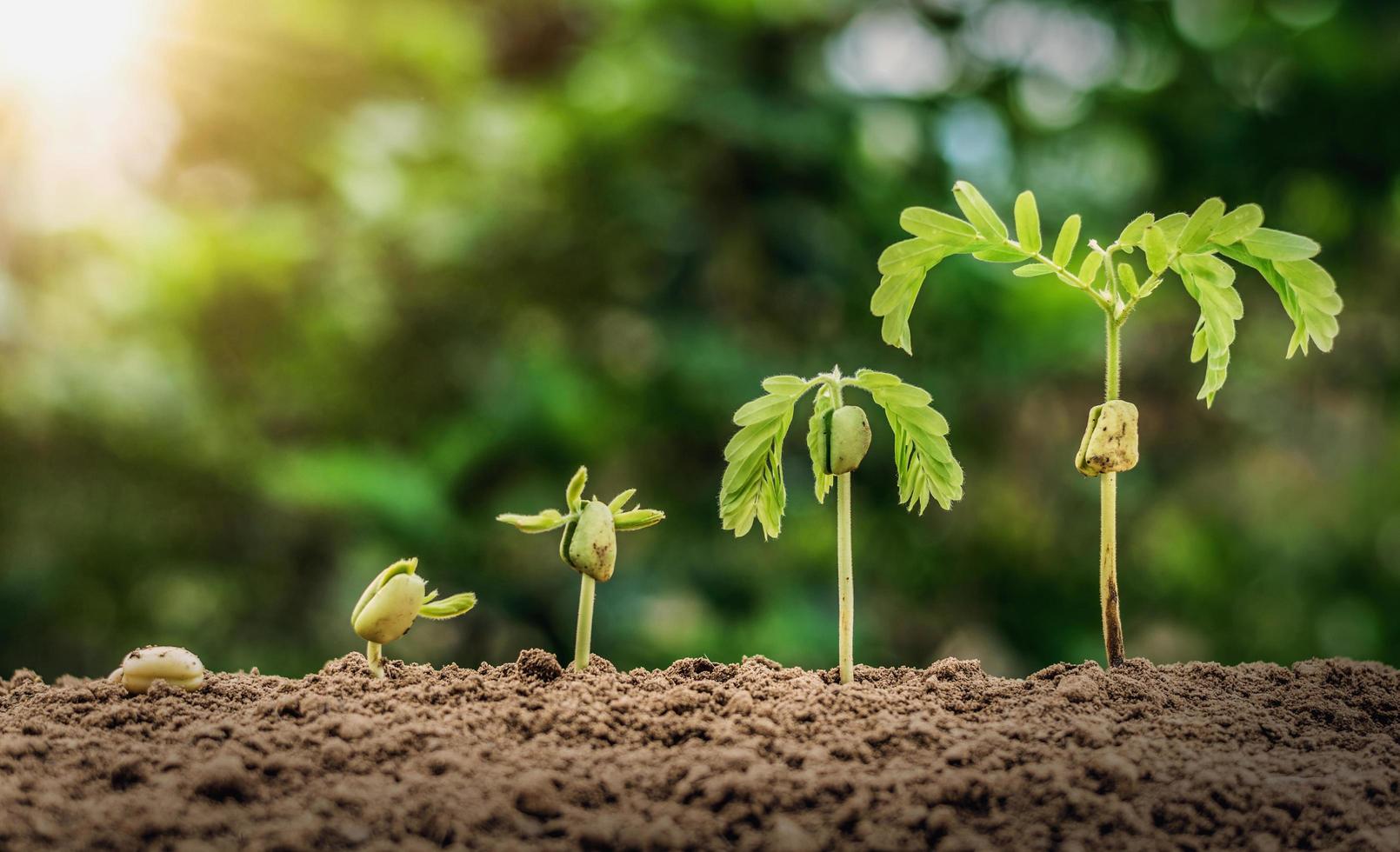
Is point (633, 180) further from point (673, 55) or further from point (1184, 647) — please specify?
point (1184, 647)

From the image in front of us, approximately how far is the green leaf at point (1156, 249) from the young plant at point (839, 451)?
0.80 feet

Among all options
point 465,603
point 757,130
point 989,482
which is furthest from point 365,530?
point 465,603

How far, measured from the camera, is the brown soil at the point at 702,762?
816 mm

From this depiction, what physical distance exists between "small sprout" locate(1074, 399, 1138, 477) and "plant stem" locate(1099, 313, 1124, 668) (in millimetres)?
16

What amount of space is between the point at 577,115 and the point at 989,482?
195cm

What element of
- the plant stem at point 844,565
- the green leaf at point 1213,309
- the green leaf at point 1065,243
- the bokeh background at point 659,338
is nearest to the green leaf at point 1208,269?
the green leaf at point 1213,309

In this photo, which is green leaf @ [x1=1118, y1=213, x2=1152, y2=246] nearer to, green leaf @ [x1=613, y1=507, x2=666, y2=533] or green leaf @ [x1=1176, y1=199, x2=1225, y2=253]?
green leaf @ [x1=1176, y1=199, x2=1225, y2=253]

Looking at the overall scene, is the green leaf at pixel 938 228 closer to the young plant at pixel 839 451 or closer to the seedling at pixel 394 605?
the young plant at pixel 839 451

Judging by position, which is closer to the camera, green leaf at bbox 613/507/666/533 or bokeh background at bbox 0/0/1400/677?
green leaf at bbox 613/507/666/533

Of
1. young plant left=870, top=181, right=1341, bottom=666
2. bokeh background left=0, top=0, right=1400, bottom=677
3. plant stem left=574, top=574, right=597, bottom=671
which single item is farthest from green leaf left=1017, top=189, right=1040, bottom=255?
bokeh background left=0, top=0, right=1400, bottom=677

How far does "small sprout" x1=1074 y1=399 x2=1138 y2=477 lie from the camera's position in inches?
42.9

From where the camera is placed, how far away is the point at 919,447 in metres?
1.13

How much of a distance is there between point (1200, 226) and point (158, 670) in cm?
108

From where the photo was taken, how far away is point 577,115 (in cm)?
406
